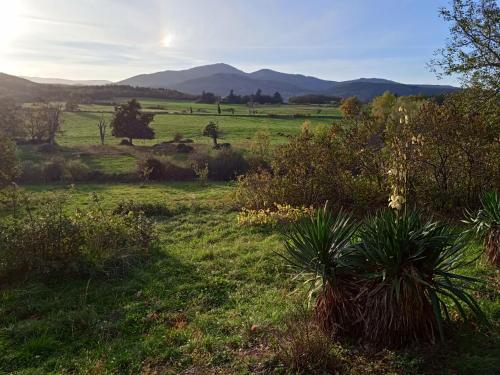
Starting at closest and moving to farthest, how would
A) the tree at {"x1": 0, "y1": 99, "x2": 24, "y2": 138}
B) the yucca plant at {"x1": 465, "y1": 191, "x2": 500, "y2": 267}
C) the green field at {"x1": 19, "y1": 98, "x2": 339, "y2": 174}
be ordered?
1. the yucca plant at {"x1": 465, "y1": 191, "x2": 500, "y2": 267}
2. the green field at {"x1": 19, "y1": 98, "x2": 339, "y2": 174}
3. the tree at {"x1": 0, "y1": 99, "x2": 24, "y2": 138}

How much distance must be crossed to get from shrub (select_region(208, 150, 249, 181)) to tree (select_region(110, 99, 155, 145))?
2101cm

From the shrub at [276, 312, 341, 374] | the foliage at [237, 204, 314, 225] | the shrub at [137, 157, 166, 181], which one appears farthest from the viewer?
the shrub at [137, 157, 166, 181]

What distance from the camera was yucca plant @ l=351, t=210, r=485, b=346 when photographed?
5656mm

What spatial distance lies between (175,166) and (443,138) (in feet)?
78.5

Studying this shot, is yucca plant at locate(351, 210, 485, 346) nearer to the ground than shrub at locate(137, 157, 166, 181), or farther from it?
farther from it

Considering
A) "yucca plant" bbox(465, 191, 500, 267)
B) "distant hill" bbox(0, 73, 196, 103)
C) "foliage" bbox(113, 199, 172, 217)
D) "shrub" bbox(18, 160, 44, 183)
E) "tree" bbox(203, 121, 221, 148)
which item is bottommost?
"shrub" bbox(18, 160, 44, 183)

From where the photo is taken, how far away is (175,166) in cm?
3462

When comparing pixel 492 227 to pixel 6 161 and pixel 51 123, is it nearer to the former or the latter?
pixel 6 161

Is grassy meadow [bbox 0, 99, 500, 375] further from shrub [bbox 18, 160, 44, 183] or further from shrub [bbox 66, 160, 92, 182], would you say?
shrub [bbox 18, 160, 44, 183]

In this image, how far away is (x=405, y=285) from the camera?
5.63m

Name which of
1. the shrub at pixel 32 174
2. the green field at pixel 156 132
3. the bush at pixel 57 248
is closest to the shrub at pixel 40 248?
the bush at pixel 57 248

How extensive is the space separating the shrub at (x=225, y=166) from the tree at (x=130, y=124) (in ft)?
68.9

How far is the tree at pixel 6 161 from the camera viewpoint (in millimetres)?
15367

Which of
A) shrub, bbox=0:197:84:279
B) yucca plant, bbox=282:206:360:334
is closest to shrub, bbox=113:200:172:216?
shrub, bbox=0:197:84:279
